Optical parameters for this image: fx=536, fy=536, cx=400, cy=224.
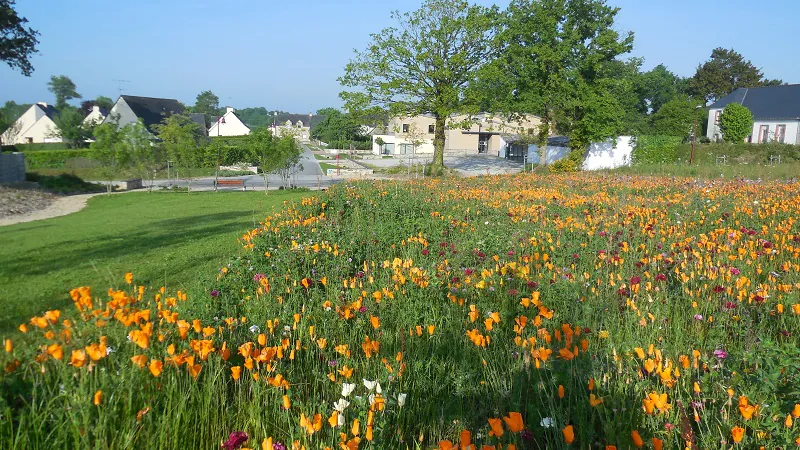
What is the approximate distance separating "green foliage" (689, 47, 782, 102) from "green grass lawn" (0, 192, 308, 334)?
68564 mm

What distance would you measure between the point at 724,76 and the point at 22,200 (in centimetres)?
7578

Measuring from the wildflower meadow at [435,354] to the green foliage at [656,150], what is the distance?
3560 centimetres

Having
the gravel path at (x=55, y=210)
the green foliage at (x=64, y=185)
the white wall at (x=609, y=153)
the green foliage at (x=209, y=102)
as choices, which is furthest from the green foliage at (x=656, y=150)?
the green foliage at (x=209, y=102)

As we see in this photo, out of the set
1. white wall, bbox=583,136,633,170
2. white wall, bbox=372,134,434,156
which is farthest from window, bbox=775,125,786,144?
white wall, bbox=372,134,434,156

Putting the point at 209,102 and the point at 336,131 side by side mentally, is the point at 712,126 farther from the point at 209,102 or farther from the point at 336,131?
the point at 209,102

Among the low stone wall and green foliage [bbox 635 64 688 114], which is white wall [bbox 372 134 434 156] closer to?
green foliage [bbox 635 64 688 114]

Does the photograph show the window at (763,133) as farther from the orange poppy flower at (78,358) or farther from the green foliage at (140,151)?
the orange poppy flower at (78,358)

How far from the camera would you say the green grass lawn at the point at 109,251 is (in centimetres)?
698

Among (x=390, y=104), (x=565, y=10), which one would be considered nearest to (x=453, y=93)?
(x=390, y=104)

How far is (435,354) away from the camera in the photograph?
3383 mm

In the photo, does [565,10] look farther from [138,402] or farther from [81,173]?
[138,402]

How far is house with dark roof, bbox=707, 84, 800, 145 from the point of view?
167 feet

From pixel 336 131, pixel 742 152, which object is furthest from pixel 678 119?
pixel 336 131

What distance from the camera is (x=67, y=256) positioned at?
9984mm
